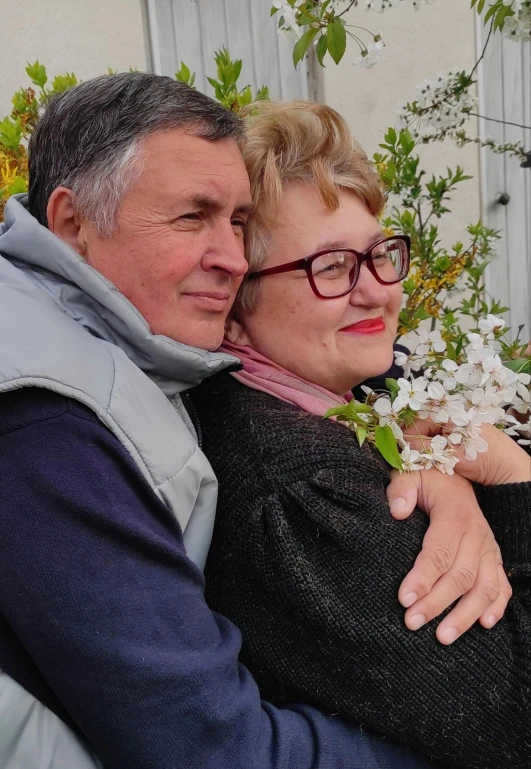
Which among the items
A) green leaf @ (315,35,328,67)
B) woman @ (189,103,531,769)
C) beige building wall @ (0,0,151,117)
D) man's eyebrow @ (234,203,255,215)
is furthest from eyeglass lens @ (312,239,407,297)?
beige building wall @ (0,0,151,117)

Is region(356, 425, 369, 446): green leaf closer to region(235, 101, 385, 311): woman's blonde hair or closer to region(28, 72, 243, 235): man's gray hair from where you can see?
region(235, 101, 385, 311): woman's blonde hair

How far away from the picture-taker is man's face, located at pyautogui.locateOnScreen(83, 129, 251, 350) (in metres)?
1.62

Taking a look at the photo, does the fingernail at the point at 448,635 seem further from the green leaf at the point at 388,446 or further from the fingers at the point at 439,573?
the green leaf at the point at 388,446

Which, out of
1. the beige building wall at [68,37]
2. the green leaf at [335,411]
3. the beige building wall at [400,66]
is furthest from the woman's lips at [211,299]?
the beige building wall at [400,66]

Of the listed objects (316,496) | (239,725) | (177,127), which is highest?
(177,127)

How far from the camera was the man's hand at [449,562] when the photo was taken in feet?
4.83

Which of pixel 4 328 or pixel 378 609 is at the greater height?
pixel 4 328

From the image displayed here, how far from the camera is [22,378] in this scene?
121cm

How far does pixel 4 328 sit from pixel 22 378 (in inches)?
4.5

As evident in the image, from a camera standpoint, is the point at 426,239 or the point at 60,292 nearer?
the point at 60,292

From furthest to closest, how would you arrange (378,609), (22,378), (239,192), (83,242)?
(239,192), (83,242), (378,609), (22,378)

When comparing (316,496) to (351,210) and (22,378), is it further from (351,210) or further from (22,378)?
(351,210)

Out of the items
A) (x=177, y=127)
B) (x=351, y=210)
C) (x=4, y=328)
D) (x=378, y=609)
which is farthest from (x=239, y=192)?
(x=378, y=609)

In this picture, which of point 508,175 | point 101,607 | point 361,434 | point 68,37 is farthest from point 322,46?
point 508,175
